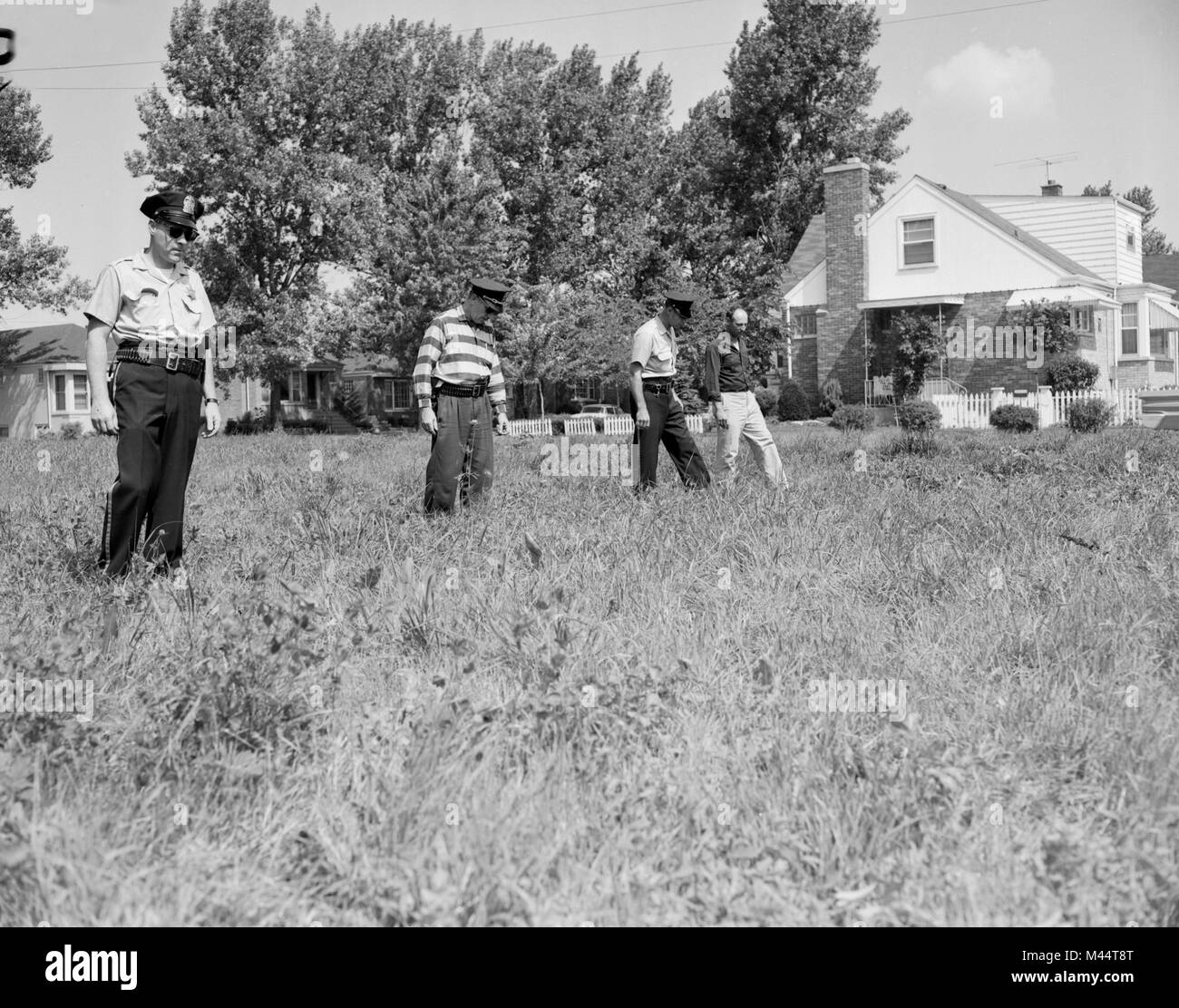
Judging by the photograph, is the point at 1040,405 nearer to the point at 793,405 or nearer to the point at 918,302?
the point at 918,302

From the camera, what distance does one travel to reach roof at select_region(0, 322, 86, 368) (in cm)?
4241

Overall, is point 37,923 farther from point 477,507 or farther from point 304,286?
point 304,286

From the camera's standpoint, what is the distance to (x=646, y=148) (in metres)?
44.7

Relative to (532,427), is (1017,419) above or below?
below

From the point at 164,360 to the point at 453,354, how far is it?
237 centimetres

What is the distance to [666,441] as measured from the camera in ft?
29.7

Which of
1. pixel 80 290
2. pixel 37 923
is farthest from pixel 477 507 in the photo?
pixel 80 290

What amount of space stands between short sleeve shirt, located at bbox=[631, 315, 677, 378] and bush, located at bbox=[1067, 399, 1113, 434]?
12888 millimetres

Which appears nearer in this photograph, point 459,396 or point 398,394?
point 459,396

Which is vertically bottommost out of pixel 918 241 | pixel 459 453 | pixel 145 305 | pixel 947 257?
pixel 459 453

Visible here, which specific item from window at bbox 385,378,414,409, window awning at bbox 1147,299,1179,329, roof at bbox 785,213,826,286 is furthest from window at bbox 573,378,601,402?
window awning at bbox 1147,299,1179,329

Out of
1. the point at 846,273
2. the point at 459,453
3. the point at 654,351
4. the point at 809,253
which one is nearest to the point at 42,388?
the point at 809,253

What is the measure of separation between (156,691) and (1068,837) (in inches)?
104

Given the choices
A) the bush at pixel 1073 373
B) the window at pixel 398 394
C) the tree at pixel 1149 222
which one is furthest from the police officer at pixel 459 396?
the tree at pixel 1149 222
